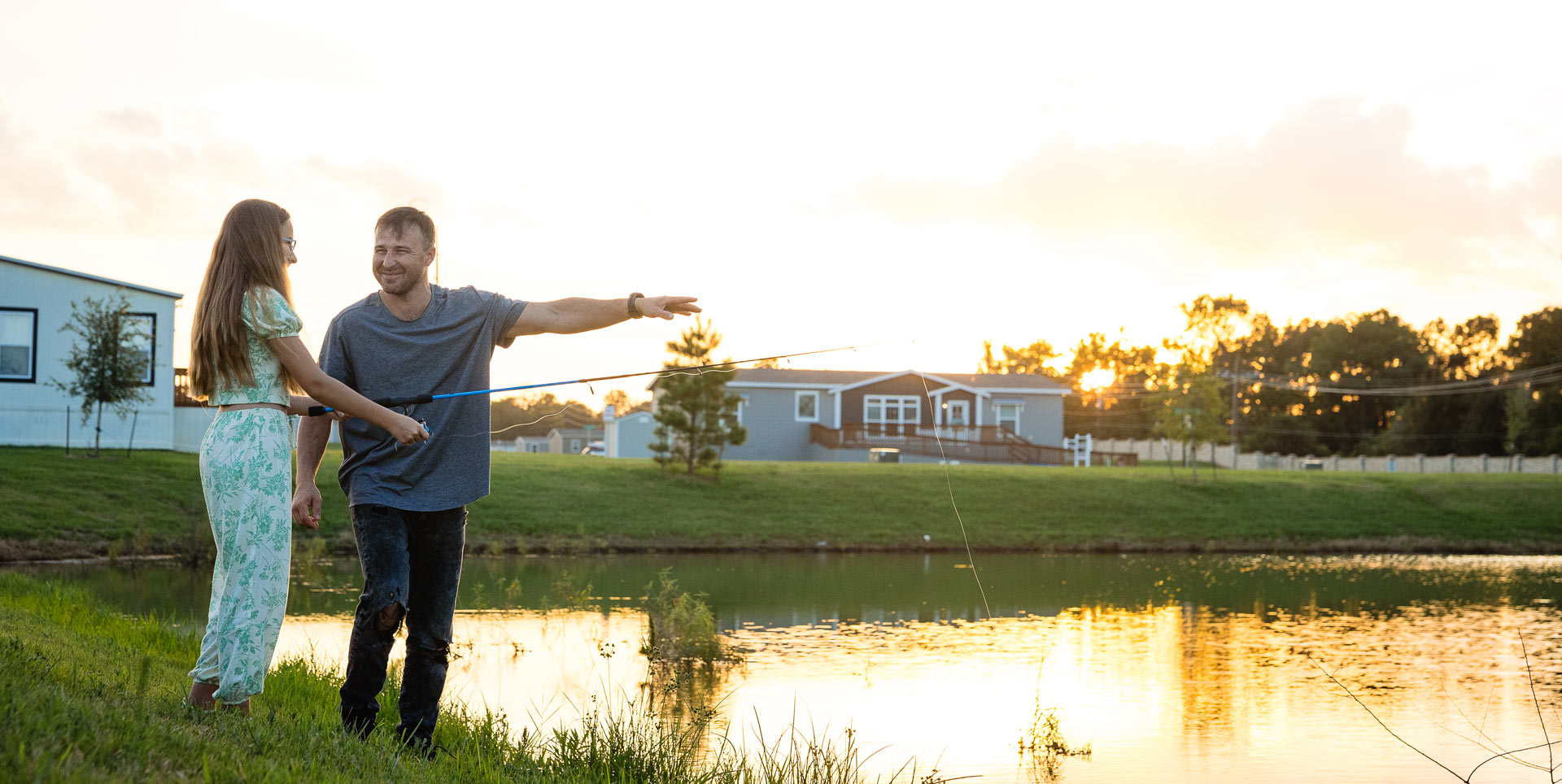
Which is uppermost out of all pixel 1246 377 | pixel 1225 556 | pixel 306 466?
pixel 1246 377

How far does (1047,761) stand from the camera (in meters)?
7.37

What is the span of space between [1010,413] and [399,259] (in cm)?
4573

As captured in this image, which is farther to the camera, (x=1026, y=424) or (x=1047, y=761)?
(x=1026, y=424)

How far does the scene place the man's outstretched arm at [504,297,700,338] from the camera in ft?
15.5

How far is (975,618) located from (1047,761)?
6.96 m

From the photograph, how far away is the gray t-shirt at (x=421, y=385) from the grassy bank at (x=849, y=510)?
16.0m

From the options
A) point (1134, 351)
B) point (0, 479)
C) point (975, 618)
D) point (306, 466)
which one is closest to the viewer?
point (306, 466)

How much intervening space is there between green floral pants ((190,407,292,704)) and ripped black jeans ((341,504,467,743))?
0.34 metres

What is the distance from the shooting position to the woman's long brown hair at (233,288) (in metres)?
4.06

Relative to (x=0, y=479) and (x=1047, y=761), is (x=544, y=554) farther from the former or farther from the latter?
(x=1047, y=761)

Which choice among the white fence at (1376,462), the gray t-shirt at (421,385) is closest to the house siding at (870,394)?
the white fence at (1376,462)

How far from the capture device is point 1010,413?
49.1 metres

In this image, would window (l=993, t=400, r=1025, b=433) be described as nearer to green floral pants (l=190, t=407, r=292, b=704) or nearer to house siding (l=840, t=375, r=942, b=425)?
house siding (l=840, t=375, r=942, b=425)

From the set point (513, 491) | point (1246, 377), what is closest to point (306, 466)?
point (513, 491)
